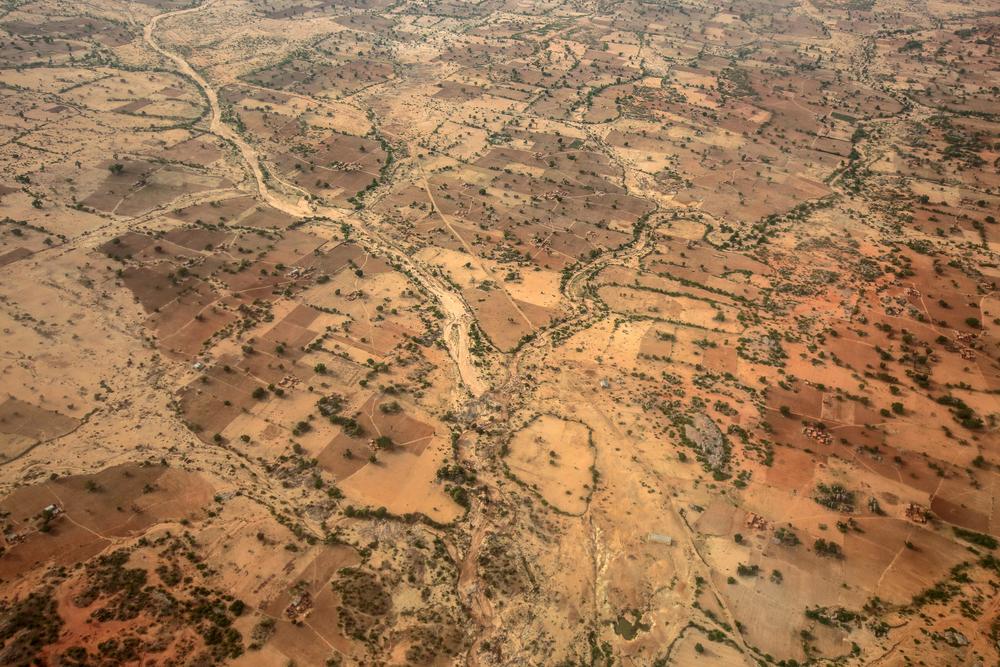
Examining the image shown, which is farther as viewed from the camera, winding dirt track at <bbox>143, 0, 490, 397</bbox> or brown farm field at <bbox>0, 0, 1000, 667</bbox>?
winding dirt track at <bbox>143, 0, 490, 397</bbox>

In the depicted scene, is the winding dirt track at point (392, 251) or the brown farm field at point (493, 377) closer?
the brown farm field at point (493, 377)

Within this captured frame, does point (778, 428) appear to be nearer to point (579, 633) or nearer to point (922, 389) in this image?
point (922, 389)

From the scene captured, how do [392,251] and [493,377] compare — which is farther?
[392,251]

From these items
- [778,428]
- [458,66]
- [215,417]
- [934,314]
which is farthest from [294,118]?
[934,314]

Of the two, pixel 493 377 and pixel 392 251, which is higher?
pixel 392 251
